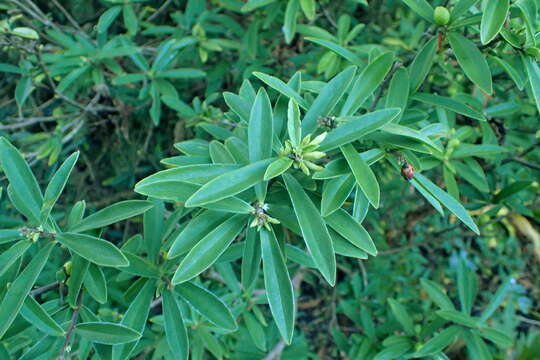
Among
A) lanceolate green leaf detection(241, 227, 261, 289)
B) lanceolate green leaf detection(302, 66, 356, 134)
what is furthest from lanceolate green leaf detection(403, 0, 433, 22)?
lanceolate green leaf detection(241, 227, 261, 289)

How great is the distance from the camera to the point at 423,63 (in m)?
0.99

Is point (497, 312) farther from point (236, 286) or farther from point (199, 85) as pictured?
point (199, 85)

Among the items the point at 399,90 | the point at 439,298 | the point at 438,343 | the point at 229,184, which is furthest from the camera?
the point at 439,298

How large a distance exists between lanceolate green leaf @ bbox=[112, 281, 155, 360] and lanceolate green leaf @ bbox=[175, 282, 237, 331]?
7 cm

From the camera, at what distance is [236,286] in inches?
58.1

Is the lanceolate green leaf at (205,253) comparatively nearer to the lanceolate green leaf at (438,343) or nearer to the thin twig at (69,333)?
the thin twig at (69,333)

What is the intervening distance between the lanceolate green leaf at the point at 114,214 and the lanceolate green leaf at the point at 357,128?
0.37m

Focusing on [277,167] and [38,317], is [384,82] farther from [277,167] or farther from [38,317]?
[38,317]

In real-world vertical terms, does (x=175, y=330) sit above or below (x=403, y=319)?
above

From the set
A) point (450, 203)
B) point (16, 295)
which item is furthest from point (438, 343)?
point (16, 295)

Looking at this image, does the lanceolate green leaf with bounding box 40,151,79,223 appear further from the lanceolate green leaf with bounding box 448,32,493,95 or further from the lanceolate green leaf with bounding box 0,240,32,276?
the lanceolate green leaf with bounding box 448,32,493,95

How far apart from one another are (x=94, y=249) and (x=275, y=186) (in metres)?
0.36

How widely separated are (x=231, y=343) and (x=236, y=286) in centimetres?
26

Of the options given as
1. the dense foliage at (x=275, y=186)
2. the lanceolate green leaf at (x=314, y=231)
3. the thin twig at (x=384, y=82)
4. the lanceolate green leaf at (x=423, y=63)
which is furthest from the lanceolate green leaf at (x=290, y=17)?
the lanceolate green leaf at (x=314, y=231)
